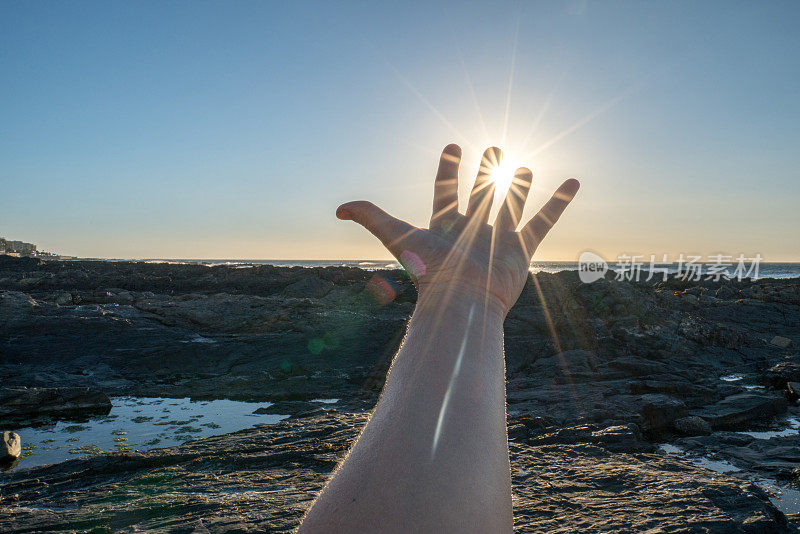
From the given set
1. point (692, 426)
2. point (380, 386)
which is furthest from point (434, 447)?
point (380, 386)

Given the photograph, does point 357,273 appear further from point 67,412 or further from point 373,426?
point 373,426

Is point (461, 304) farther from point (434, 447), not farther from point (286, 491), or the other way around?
point (286, 491)

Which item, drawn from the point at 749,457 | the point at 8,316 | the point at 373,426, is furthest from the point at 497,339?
the point at 8,316

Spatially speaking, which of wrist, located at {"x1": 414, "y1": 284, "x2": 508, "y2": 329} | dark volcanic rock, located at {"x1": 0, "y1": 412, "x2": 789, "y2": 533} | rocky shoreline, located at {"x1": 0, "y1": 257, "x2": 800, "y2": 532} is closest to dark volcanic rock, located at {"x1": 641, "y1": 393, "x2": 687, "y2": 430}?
rocky shoreline, located at {"x1": 0, "y1": 257, "x2": 800, "y2": 532}

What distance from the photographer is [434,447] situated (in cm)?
108

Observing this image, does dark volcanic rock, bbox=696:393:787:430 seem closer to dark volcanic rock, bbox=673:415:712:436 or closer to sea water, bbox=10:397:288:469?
dark volcanic rock, bbox=673:415:712:436

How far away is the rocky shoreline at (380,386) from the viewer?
102 inches

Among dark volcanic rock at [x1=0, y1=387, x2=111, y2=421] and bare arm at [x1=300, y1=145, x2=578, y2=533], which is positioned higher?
bare arm at [x1=300, y1=145, x2=578, y2=533]

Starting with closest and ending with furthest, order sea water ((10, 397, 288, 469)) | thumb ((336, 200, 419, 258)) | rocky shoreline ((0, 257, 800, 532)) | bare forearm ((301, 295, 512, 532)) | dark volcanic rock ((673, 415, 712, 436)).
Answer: bare forearm ((301, 295, 512, 532)), thumb ((336, 200, 419, 258)), rocky shoreline ((0, 257, 800, 532)), sea water ((10, 397, 288, 469)), dark volcanic rock ((673, 415, 712, 436))

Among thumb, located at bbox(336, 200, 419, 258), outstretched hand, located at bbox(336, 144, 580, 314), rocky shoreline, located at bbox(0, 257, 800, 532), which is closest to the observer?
outstretched hand, located at bbox(336, 144, 580, 314)

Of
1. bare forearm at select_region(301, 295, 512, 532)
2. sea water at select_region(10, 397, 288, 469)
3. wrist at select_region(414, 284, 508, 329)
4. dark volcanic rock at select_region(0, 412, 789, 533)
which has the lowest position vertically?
sea water at select_region(10, 397, 288, 469)

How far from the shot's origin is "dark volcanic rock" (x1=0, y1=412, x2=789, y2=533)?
238cm

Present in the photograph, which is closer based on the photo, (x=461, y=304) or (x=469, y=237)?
(x=461, y=304)

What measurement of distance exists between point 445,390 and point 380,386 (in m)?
5.03
